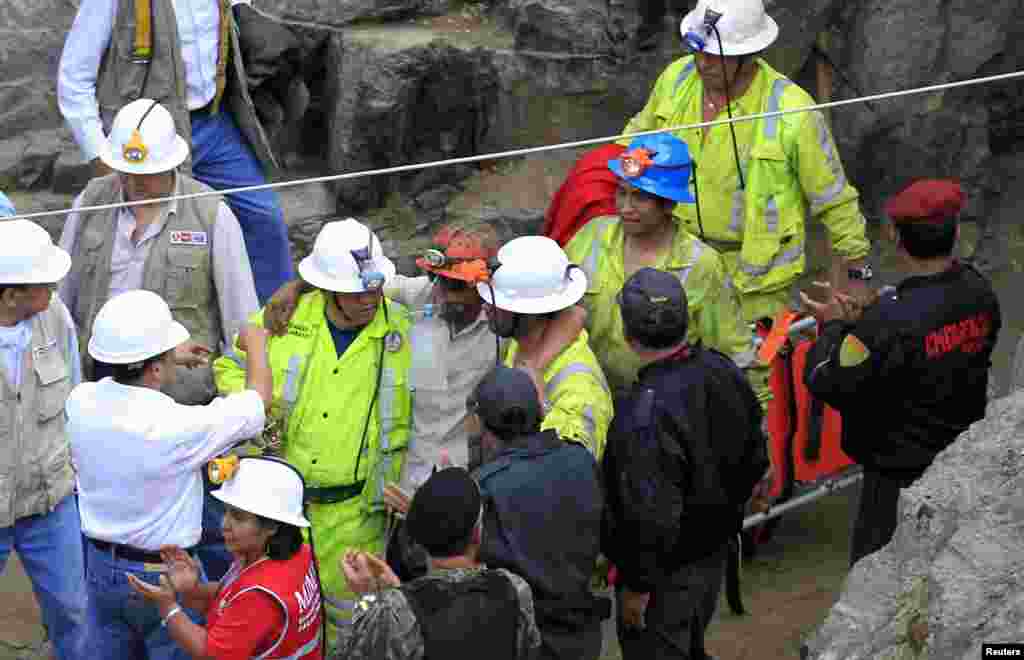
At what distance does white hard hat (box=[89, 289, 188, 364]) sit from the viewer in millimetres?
4660

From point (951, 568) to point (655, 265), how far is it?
1696 mm

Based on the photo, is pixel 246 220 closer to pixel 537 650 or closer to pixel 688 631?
pixel 688 631

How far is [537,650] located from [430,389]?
1219mm

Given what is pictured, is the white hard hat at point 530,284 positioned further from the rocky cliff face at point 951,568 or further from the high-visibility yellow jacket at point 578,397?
the rocky cliff face at point 951,568

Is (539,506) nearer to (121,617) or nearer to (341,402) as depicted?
(341,402)

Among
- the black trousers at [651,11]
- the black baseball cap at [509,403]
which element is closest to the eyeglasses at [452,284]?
the black baseball cap at [509,403]

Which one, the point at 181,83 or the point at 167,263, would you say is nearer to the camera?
the point at 167,263

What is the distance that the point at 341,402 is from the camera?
16.3 ft

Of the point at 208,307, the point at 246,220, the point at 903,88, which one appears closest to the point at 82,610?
the point at 208,307

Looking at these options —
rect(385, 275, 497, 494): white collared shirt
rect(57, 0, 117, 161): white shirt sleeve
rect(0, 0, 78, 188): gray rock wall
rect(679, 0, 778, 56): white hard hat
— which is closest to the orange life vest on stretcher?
rect(679, 0, 778, 56): white hard hat

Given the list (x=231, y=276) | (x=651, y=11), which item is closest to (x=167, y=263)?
(x=231, y=276)

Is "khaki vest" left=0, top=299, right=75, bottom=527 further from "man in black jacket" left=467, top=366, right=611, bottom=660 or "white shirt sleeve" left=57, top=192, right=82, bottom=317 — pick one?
"man in black jacket" left=467, top=366, right=611, bottom=660

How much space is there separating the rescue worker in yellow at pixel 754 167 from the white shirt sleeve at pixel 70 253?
7.43 feet

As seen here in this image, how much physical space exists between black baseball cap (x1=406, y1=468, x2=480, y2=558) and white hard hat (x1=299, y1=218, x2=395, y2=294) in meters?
1.19
